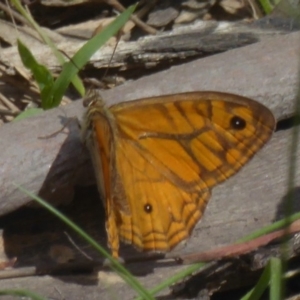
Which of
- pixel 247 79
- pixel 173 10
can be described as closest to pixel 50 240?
pixel 247 79

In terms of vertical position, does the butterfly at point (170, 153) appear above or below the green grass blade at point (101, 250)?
below

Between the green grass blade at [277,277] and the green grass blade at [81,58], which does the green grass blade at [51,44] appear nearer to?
the green grass blade at [81,58]

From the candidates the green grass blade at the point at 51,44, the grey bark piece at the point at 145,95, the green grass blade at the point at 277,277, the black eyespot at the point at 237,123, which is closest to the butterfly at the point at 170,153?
the black eyespot at the point at 237,123

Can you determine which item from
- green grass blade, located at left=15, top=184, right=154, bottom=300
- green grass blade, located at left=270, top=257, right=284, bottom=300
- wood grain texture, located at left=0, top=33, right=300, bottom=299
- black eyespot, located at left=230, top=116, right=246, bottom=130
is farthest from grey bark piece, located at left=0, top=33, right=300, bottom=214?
green grass blade, located at left=270, top=257, right=284, bottom=300

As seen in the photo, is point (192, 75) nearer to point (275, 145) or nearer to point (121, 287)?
point (275, 145)

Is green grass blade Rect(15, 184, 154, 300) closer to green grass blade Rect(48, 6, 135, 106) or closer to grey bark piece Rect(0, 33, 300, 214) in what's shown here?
grey bark piece Rect(0, 33, 300, 214)

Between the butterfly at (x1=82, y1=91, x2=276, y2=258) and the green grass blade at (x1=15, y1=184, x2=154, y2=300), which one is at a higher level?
the green grass blade at (x1=15, y1=184, x2=154, y2=300)

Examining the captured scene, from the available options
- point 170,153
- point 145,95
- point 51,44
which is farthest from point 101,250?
point 51,44

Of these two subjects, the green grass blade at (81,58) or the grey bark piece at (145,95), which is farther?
the green grass blade at (81,58)
